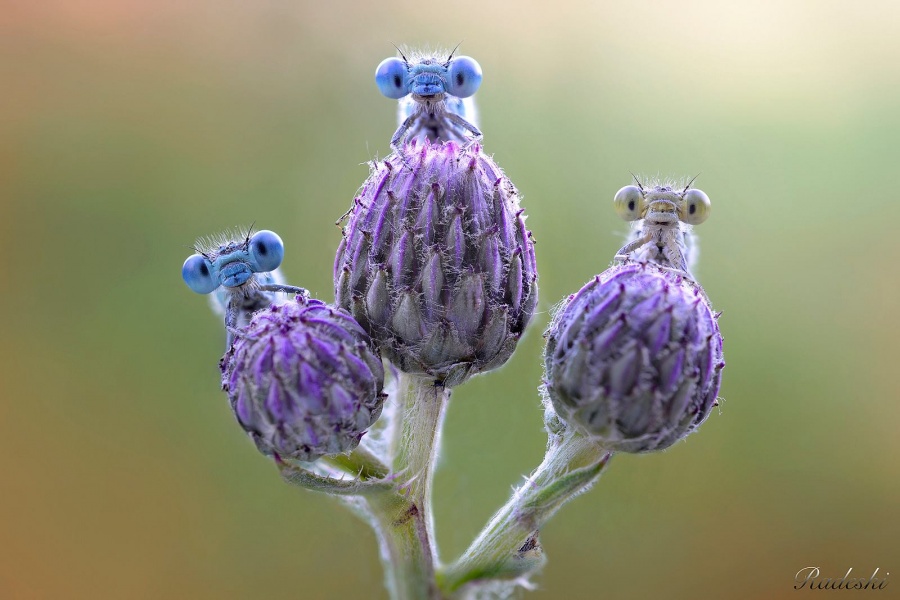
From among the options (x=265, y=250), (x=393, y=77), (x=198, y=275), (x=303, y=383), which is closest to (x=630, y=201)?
(x=393, y=77)

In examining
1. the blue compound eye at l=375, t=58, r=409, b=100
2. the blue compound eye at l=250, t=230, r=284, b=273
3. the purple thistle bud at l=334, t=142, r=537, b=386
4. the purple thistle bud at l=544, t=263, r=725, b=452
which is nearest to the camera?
the purple thistle bud at l=544, t=263, r=725, b=452

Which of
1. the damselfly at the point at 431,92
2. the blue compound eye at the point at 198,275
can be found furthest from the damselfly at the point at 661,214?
the blue compound eye at the point at 198,275

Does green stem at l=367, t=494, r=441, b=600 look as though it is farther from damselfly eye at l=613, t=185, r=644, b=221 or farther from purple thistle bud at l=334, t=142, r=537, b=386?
damselfly eye at l=613, t=185, r=644, b=221

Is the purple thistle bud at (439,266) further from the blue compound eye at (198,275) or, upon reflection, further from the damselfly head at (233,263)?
the blue compound eye at (198,275)

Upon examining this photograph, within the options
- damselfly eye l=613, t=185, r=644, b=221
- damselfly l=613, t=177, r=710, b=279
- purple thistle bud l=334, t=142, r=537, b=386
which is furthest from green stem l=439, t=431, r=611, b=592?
damselfly eye l=613, t=185, r=644, b=221

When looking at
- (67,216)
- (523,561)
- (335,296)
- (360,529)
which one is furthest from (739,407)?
(67,216)

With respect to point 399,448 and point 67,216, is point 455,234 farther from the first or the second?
point 67,216

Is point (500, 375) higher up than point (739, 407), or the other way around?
point (500, 375)
